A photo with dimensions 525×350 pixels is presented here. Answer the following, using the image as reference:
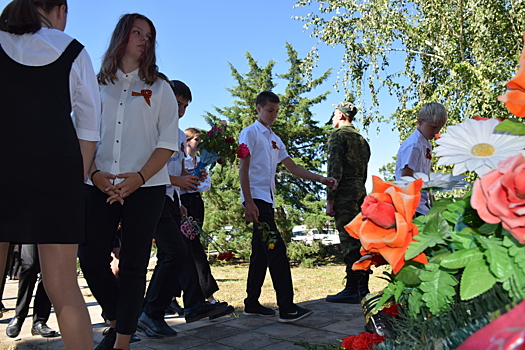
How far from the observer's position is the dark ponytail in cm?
197

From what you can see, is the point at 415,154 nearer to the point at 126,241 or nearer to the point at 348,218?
the point at 348,218

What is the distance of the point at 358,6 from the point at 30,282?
13.9 meters

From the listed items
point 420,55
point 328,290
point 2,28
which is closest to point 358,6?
point 420,55

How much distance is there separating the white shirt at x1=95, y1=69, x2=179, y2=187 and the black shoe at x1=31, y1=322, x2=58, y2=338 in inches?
61.7

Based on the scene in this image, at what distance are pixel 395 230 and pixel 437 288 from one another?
0.43 feet

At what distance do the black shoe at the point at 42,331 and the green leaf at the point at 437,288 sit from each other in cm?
330

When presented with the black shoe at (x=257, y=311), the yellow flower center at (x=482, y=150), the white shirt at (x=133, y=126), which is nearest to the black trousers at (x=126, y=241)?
the white shirt at (x=133, y=126)

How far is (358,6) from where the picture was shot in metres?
15.2

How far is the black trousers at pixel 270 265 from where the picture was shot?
402 cm

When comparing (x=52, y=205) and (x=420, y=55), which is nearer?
(x=52, y=205)

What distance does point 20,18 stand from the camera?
6.48ft

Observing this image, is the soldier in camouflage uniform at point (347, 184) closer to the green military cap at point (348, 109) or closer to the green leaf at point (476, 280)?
the green military cap at point (348, 109)

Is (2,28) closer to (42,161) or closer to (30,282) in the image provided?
(42,161)

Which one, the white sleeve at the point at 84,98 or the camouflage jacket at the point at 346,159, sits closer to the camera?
the white sleeve at the point at 84,98
